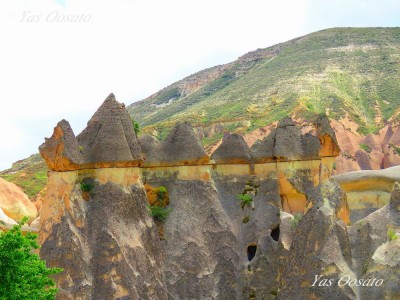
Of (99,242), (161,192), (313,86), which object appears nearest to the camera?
(99,242)

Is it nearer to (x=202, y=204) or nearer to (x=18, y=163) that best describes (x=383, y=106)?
(x=18, y=163)

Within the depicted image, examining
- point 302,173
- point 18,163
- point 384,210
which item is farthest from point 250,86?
point 384,210

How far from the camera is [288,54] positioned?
351ft

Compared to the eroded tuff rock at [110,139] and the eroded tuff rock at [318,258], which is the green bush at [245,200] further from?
the eroded tuff rock at [318,258]

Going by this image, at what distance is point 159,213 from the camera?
23.7 meters

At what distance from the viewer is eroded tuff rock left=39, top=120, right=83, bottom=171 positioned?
2028cm

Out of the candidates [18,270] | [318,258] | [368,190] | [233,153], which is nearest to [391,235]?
[318,258]

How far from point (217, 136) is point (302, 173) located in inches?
1806

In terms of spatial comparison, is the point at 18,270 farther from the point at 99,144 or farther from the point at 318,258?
the point at 318,258

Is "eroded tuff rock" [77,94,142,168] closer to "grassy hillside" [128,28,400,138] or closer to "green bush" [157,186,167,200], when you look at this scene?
"green bush" [157,186,167,200]

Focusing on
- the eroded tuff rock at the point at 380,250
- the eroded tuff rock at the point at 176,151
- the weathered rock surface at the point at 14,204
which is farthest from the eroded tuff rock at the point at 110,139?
the weathered rock surface at the point at 14,204

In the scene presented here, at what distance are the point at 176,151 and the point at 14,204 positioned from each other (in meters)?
22.5

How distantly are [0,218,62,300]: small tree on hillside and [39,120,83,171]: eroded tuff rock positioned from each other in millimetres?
4512

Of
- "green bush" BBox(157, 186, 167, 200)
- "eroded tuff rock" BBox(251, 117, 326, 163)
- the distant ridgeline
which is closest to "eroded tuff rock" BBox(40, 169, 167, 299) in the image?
the distant ridgeline
